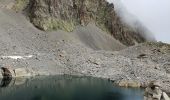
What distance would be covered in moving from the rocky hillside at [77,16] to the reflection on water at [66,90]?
51022mm

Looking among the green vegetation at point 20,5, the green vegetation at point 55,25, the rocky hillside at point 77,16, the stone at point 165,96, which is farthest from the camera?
the green vegetation at point 20,5

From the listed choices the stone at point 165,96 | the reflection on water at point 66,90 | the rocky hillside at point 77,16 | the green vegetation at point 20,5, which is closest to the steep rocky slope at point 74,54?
the rocky hillside at point 77,16

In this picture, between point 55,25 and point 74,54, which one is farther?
point 55,25

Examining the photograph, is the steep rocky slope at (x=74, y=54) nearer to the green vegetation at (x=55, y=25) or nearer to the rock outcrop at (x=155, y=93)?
the green vegetation at (x=55, y=25)

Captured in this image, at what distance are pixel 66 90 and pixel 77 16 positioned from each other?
83024 millimetres

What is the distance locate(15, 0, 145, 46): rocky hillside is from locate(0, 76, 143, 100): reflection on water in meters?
51.0

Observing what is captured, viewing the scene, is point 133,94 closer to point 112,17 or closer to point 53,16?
point 53,16

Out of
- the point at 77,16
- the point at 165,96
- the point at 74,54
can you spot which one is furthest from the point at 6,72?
the point at 77,16

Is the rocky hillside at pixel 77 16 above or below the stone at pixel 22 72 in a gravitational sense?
above

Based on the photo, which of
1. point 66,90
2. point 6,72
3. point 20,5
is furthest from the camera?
point 20,5

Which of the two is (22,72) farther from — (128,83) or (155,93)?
(155,93)

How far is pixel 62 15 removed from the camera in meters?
Result: 164

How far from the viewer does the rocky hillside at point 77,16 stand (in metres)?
158

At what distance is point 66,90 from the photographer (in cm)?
8819
